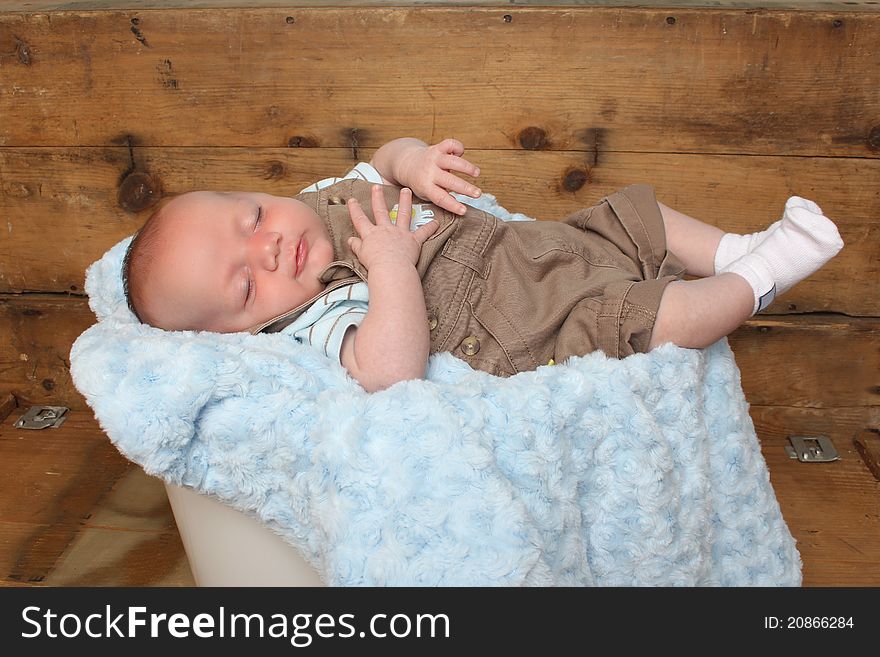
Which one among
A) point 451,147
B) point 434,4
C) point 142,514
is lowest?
point 142,514

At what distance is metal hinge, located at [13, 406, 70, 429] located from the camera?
175 cm

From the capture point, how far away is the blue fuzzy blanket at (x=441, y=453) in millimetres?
885

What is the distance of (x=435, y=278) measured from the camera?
1.18 metres

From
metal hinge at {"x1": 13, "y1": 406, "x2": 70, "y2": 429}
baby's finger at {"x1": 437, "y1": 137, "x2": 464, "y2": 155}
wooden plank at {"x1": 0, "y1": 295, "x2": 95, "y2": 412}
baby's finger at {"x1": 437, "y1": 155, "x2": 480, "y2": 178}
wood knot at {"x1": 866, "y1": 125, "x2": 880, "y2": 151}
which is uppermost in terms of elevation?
baby's finger at {"x1": 437, "y1": 137, "x2": 464, "y2": 155}

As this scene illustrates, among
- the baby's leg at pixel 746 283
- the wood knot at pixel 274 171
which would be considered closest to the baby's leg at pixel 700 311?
the baby's leg at pixel 746 283

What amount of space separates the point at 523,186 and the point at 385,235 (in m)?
0.49

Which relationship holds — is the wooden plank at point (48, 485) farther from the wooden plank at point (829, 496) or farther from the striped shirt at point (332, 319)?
the wooden plank at point (829, 496)

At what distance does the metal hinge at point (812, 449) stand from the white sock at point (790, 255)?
0.60 metres

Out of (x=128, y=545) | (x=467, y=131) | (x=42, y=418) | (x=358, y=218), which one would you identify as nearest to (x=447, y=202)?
(x=358, y=218)

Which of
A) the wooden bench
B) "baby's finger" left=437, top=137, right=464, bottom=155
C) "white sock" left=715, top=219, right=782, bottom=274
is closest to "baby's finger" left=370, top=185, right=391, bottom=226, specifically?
"baby's finger" left=437, top=137, right=464, bottom=155

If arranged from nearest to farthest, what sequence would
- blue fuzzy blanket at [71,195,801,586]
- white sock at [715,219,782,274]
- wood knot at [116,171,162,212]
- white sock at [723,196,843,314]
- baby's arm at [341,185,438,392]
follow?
blue fuzzy blanket at [71,195,801,586] → baby's arm at [341,185,438,392] → white sock at [723,196,843,314] → white sock at [715,219,782,274] → wood knot at [116,171,162,212]

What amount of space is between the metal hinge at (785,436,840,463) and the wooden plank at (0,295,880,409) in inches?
2.6

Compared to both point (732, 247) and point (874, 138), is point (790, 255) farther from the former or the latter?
point (874, 138)

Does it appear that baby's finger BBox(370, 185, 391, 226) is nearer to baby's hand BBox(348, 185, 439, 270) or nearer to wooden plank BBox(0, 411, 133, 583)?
baby's hand BBox(348, 185, 439, 270)
